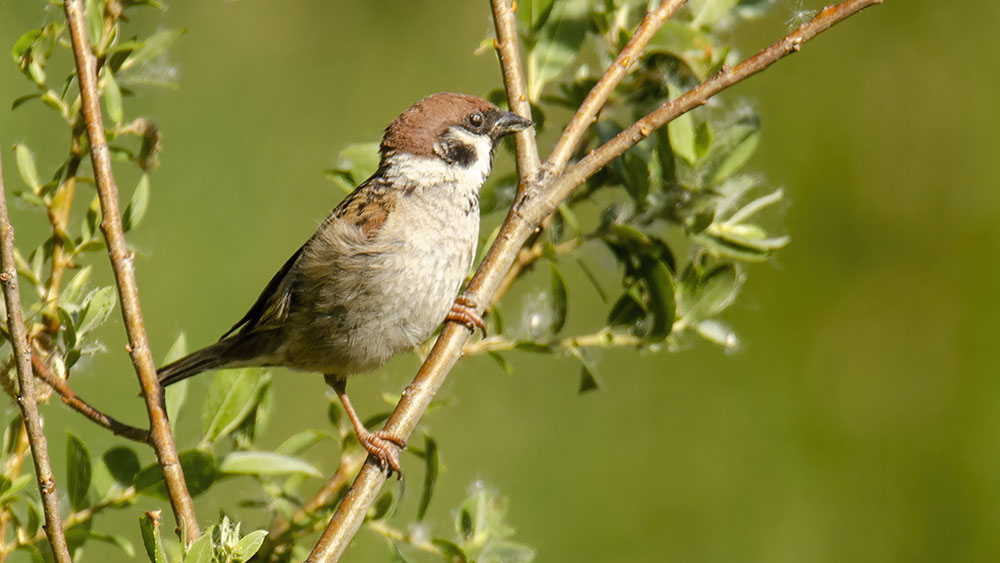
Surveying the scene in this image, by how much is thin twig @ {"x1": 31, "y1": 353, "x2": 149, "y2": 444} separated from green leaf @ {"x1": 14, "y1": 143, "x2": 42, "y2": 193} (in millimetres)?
279

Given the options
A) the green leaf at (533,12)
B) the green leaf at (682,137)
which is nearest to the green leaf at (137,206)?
the green leaf at (533,12)

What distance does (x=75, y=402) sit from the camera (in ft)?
4.25

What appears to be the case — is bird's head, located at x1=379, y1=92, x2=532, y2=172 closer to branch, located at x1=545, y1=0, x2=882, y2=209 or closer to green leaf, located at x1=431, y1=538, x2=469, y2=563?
branch, located at x1=545, y1=0, x2=882, y2=209

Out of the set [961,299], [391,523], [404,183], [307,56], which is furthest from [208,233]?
[961,299]

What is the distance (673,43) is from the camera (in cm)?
175

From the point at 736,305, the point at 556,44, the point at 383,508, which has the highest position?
the point at 556,44

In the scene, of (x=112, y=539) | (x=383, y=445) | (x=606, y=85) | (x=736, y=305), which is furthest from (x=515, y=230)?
(x=736, y=305)

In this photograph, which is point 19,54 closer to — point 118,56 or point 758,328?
point 118,56

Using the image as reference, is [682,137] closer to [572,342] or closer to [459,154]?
[572,342]

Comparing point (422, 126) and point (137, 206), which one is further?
point (422, 126)

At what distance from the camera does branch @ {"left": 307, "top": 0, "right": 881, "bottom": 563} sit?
52.7 inches

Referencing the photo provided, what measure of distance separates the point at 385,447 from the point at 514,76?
0.61 m

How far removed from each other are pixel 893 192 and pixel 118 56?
3083 millimetres

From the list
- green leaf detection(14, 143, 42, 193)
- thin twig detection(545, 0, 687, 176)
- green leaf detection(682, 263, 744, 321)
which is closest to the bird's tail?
green leaf detection(14, 143, 42, 193)
